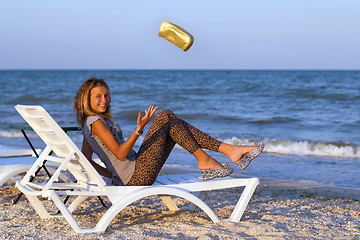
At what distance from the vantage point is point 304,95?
78.4ft

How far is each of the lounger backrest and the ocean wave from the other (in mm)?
6620

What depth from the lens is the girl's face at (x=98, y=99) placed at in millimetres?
3799

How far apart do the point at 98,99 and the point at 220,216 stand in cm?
171

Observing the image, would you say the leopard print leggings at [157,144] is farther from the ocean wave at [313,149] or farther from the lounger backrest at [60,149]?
the ocean wave at [313,149]

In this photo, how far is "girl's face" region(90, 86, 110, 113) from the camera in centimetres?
380

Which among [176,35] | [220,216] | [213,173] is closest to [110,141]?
[213,173]

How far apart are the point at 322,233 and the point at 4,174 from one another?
3045 mm

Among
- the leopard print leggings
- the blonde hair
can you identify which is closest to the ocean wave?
the leopard print leggings

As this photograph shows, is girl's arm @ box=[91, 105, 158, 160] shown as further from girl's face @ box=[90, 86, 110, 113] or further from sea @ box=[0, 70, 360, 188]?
sea @ box=[0, 70, 360, 188]

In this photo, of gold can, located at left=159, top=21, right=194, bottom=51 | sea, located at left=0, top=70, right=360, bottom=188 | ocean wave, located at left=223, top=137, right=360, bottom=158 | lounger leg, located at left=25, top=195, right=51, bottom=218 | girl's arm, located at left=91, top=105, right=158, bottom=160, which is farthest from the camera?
ocean wave, located at left=223, top=137, right=360, bottom=158

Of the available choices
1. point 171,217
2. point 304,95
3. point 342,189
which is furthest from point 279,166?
point 304,95

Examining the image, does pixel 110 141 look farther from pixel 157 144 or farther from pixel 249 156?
pixel 249 156

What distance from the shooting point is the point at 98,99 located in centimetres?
381

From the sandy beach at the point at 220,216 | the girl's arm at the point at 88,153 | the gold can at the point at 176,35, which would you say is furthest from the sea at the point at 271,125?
the gold can at the point at 176,35
